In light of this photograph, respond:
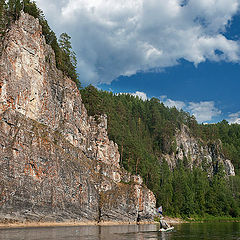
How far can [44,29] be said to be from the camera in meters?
76.1

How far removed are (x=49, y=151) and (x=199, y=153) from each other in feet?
386

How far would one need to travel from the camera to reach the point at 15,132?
164ft

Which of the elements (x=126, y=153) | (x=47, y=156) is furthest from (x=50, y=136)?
(x=126, y=153)

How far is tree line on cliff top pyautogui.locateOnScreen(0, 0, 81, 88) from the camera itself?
63.1 metres

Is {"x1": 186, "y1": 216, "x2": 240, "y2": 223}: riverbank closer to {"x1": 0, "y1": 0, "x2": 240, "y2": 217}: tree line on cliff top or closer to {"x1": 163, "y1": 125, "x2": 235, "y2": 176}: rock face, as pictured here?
{"x1": 0, "y1": 0, "x2": 240, "y2": 217}: tree line on cliff top

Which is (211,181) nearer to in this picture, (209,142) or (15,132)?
(209,142)

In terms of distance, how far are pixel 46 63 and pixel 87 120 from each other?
2226 centimetres

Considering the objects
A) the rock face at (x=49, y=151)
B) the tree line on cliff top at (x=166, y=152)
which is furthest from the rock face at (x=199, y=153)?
the rock face at (x=49, y=151)

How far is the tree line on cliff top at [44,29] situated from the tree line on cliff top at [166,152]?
1311 cm

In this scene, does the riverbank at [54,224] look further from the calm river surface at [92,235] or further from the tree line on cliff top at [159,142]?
the tree line on cliff top at [159,142]

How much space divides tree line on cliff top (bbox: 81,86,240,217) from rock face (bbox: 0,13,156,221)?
442 inches

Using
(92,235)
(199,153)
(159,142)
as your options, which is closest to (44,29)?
(92,235)

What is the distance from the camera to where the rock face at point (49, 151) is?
48463 mm

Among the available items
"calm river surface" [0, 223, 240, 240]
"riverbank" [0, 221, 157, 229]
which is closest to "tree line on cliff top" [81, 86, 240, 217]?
"riverbank" [0, 221, 157, 229]
